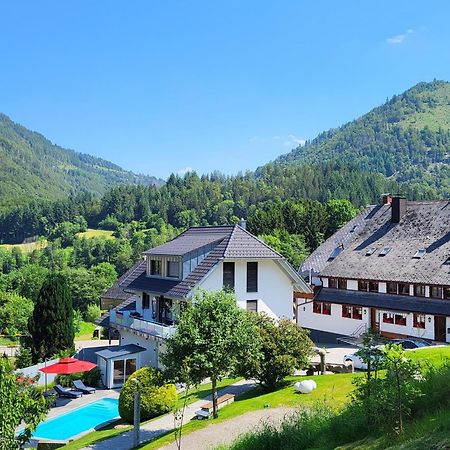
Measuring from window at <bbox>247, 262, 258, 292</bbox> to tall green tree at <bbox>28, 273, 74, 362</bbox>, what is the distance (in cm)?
1324

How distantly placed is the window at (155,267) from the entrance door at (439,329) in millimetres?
17138

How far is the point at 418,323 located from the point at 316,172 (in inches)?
6232

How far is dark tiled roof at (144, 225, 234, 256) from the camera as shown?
3353 centimetres

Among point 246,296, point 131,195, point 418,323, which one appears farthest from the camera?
point 131,195

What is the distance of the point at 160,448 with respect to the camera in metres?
17.5

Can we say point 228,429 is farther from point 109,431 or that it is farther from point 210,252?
point 210,252

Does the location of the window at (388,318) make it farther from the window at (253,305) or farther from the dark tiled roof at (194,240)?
the dark tiled roof at (194,240)

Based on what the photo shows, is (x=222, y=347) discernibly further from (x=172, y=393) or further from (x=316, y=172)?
(x=316, y=172)

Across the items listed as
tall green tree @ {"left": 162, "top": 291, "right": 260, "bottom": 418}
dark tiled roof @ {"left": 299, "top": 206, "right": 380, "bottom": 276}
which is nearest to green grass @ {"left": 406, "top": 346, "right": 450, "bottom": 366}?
tall green tree @ {"left": 162, "top": 291, "right": 260, "bottom": 418}

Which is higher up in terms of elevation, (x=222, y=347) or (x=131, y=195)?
(x=131, y=195)

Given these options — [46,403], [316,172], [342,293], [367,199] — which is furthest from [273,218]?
[316,172]

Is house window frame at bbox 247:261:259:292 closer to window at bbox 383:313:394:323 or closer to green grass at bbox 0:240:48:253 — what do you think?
window at bbox 383:313:394:323

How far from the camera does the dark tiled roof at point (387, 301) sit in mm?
34750

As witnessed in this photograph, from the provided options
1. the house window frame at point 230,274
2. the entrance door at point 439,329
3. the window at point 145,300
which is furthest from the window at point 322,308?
the window at point 145,300
